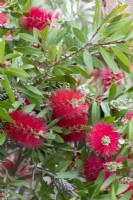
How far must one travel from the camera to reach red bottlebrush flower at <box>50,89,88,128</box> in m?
1.00

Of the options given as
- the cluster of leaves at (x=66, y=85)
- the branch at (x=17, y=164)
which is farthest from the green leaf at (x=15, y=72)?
the branch at (x=17, y=164)

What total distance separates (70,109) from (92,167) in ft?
0.47

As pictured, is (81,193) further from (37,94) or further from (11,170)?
(11,170)

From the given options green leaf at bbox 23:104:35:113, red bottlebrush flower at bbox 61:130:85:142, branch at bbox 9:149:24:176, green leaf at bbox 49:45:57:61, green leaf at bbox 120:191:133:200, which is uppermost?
green leaf at bbox 49:45:57:61

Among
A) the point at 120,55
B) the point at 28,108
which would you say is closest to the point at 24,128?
the point at 28,108

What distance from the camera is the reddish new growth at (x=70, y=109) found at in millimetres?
1004

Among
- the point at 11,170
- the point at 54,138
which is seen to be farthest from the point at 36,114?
the point at 11,170

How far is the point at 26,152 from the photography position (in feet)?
3.98

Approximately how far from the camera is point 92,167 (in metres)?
1.02

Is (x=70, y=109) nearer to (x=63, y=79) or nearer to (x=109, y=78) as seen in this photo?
(x=63, y=79)

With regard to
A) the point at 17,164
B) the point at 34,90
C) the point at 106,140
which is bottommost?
the point at 17,164

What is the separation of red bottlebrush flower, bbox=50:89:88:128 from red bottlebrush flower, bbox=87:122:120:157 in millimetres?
58

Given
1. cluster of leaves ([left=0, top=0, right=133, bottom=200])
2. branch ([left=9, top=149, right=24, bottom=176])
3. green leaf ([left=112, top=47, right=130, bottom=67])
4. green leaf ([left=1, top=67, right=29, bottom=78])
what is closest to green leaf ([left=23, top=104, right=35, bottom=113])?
A: cluster of leaves ([left=0, top=0, right=133, bottom=200])

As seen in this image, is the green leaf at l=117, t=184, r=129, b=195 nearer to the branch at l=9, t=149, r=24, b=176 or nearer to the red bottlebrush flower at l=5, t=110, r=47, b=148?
the red bottlebrush flower at l=5, t=110, r=47, b=148
